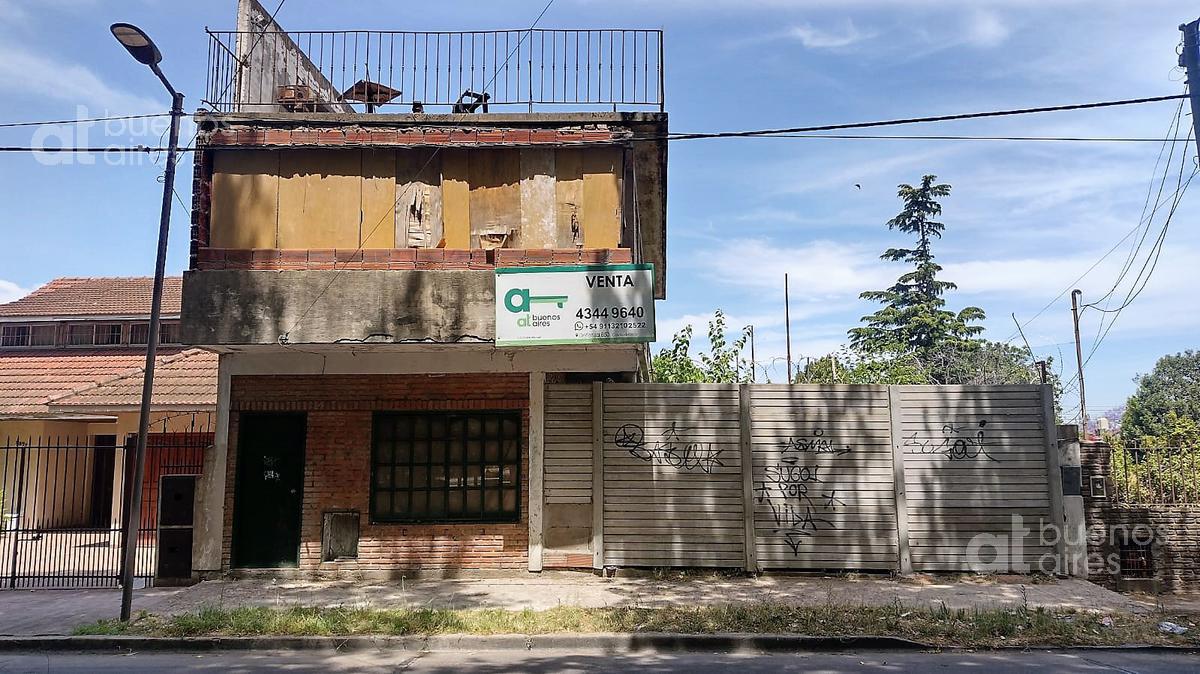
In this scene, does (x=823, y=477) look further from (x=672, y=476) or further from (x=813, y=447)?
(x=672, y=476)

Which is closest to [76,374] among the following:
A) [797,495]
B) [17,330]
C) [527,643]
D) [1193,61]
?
[17,330]

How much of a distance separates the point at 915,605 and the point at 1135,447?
4724 mm

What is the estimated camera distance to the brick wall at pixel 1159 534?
425 inches

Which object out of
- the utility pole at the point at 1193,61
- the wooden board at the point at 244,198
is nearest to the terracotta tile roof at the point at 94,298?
the wooden board at the point at 244,198

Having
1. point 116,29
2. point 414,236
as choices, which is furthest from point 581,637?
point 116,29

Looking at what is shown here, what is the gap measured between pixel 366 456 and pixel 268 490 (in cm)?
148

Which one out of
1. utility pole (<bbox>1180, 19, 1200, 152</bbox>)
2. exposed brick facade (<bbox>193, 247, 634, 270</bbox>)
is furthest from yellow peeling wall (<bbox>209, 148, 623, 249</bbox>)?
utility pole (<bbox>1180, 19, 1200, 152</bbox>)

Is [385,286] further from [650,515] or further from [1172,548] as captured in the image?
[1172,548]

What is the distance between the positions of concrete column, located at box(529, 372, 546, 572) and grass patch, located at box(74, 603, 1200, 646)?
2.07 meters

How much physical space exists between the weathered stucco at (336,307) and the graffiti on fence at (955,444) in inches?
244

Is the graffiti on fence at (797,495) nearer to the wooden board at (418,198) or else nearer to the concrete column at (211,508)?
the wooden board at (418,198)

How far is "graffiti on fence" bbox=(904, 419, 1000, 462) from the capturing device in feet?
36.1

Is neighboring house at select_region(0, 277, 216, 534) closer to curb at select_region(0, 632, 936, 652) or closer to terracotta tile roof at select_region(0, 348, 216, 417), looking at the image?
terracotta tile roof at select_region(0, 348, 216, 417)

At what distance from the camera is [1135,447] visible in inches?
436
